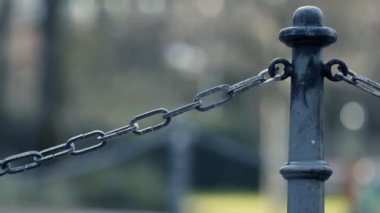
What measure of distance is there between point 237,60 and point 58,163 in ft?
16.2

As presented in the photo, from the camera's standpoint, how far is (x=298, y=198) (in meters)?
3.12

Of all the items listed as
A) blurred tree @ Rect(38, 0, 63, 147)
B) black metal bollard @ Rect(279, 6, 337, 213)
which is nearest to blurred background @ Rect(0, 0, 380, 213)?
blurred tree @ Rect(38, 0, 63, 147)

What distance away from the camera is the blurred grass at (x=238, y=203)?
1823cm

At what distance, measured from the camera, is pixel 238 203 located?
24.5m

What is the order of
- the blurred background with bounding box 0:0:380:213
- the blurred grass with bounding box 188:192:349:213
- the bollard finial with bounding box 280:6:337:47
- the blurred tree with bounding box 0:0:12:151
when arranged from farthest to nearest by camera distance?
the blurred tree with bounding box 0:0:12:151
the blurred background with bounding box 0:0:380:213
the blurred grass with bounding box 188:192:349:213
the bollard finial with bounding box 280:6:337:47

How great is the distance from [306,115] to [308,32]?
0.23 meters

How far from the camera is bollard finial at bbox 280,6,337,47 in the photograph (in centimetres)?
310

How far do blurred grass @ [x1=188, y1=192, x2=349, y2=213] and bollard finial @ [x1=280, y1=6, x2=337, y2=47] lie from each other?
36.1 ft

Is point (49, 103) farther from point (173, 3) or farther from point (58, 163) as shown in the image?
point (173, 3)

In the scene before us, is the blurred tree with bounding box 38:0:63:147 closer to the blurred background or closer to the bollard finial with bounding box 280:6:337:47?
the blurred background

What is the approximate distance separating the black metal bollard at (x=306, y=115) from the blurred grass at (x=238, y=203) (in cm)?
1097

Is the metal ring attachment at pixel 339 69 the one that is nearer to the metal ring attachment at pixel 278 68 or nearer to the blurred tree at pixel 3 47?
the metal ring attachment at pixel 278 68

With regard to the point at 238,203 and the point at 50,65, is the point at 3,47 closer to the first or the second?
the point at 50,65

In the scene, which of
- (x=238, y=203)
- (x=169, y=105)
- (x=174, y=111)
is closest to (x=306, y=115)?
(x=174, y=111)
